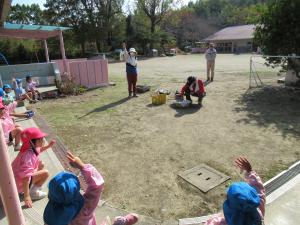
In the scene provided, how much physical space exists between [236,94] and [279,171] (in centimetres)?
590

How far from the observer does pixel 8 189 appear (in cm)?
240

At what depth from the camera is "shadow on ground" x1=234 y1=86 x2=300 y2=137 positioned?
21.9 ft

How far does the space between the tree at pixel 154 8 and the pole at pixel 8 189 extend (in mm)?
43114

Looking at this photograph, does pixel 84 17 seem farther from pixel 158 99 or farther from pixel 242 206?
pixel 242 206

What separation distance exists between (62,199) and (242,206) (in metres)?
1.36

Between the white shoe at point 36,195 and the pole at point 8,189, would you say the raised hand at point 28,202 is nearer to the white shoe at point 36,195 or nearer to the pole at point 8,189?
the white shoe at point 36,195

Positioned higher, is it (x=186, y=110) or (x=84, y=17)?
(x=84, y=17)

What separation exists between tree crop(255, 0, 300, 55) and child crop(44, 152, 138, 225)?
28.6 feet

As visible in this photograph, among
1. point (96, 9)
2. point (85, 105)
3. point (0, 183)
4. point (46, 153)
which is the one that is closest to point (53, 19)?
point (96, 9)

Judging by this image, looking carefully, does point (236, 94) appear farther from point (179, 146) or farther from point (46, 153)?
point (46, 153)

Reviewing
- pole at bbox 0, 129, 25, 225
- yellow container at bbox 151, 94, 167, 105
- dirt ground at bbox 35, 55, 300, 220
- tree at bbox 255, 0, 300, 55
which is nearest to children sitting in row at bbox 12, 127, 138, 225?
pole at bbox 0, 129, 25, 225

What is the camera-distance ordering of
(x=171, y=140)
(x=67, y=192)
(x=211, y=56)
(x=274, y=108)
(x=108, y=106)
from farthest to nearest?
(x=211, y=56) → (x=108, y=106) → (x=274, y=108) → (x=171, y=140) → (x=67, y=192)

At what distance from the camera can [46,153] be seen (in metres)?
5.24

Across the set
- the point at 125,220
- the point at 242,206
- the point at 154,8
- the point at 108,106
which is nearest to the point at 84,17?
the point at 154,8
